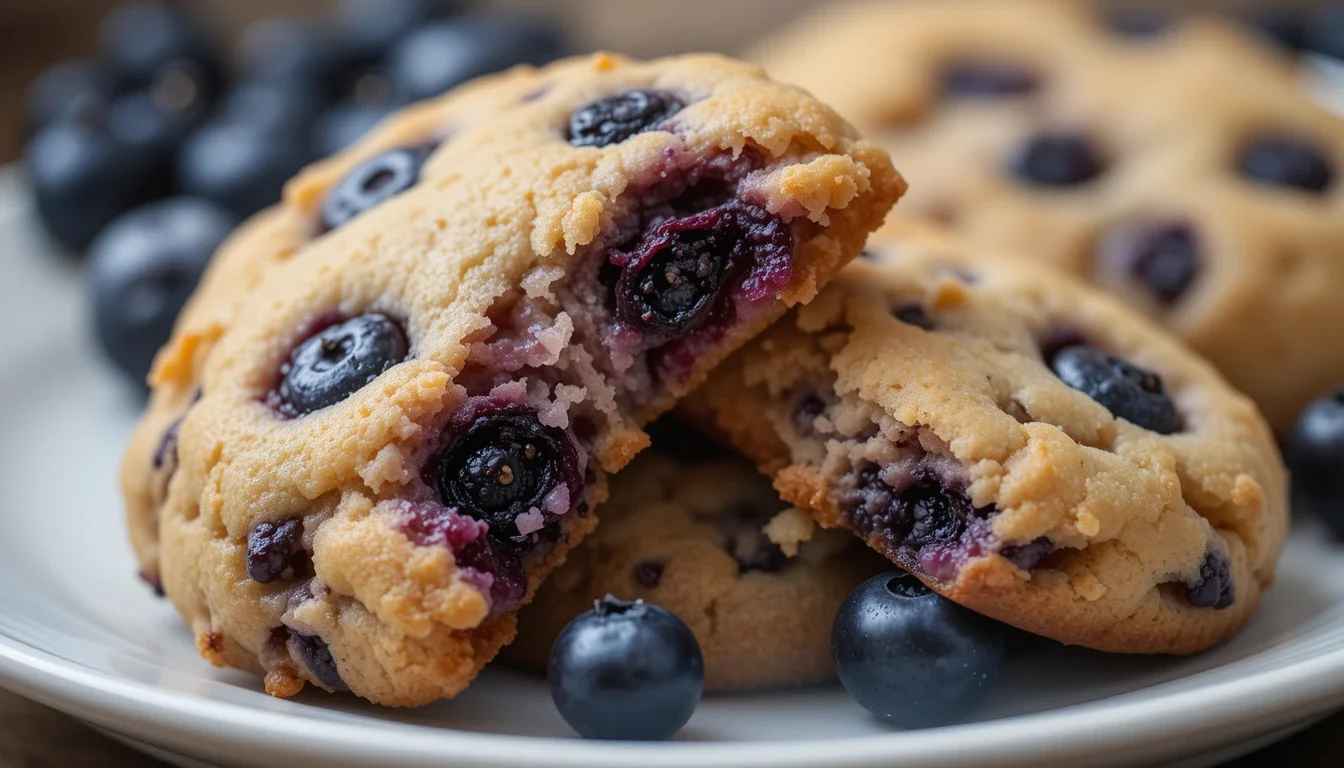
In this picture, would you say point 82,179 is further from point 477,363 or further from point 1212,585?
point 1212,585

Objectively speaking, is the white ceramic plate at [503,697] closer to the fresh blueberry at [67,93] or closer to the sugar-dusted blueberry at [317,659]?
the sugar-dusted blueberry at [317,659]

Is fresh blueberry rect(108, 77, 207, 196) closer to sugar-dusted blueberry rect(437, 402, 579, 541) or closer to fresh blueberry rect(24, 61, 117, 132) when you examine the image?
fresh blueberry rect(24, 61, 117, 132)

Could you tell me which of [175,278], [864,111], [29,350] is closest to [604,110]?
[864,111]

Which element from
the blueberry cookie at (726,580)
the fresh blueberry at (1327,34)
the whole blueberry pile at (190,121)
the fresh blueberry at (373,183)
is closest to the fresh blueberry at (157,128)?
the whole blueberry pile at (190,121)

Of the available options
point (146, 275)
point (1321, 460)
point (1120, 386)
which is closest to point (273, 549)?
point (1120, 386)

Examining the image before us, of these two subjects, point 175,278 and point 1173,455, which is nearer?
point 1173,455

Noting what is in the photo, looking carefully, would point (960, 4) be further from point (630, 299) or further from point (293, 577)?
point (293, 577)
